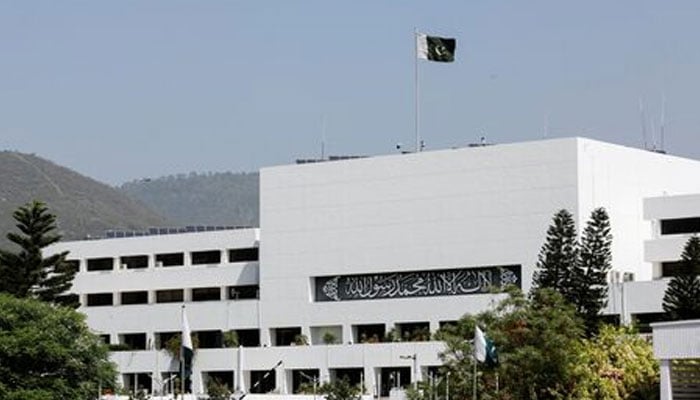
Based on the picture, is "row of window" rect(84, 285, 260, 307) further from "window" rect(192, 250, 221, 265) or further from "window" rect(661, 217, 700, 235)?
"window" rect(661, 217, 700, 235)

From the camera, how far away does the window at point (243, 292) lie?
83312mm

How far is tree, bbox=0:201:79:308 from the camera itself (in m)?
76.1

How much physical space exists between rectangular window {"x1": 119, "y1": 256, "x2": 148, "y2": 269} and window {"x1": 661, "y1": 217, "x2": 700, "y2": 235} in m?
26.8

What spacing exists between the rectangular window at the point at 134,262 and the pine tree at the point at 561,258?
24.6 metres

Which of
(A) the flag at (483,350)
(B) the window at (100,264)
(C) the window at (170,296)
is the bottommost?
(A) the flag at (483,350)

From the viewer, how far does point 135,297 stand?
3450 inches

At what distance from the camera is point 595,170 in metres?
72.5

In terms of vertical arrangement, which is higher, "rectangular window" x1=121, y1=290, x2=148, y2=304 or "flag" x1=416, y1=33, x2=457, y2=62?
"flag" x1=416, y1=33, x2=457, y2=62

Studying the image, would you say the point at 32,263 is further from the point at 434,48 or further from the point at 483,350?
the point at 483,350

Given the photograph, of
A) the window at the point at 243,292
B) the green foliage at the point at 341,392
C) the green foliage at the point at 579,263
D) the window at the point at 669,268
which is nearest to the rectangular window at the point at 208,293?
the window at the point at 243,292

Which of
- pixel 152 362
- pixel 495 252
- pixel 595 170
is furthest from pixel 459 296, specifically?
pixel 152 362

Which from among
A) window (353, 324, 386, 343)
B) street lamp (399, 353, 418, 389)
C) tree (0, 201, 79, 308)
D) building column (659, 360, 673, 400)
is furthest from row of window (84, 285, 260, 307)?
building column (659, 360, 673, 400)

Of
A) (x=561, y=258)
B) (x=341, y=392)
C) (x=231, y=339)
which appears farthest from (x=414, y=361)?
(x=341, y=392)

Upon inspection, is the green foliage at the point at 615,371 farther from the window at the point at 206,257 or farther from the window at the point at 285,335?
the window at the point at 206,257
